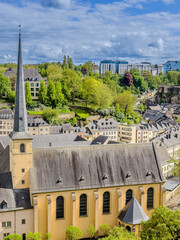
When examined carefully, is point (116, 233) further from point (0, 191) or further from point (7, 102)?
point (7, 102)

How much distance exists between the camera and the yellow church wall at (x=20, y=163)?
4594 cm

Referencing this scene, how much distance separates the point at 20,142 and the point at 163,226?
23.5 meters

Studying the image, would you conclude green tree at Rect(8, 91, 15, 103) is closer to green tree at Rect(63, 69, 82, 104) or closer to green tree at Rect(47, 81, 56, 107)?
green tree at Rect(47, 81, 56, 107)

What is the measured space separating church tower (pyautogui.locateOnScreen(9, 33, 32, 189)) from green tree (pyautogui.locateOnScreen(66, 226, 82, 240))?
33.2 ft

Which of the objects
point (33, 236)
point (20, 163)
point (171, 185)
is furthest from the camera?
point (171, 185)

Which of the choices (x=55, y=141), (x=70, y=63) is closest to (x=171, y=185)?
(x=55, y=141)

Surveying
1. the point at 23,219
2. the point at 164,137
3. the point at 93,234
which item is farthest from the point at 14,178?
the point at 164,137

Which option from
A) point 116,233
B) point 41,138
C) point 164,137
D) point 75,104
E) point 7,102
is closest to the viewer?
point 116,233

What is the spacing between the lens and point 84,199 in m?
48.7

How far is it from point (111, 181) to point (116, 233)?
10503 mm

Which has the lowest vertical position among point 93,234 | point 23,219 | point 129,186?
point 93,234

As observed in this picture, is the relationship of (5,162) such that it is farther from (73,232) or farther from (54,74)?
(54,74)

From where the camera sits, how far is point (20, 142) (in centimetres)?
4588

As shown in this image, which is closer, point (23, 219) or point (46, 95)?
point (23, 219)
